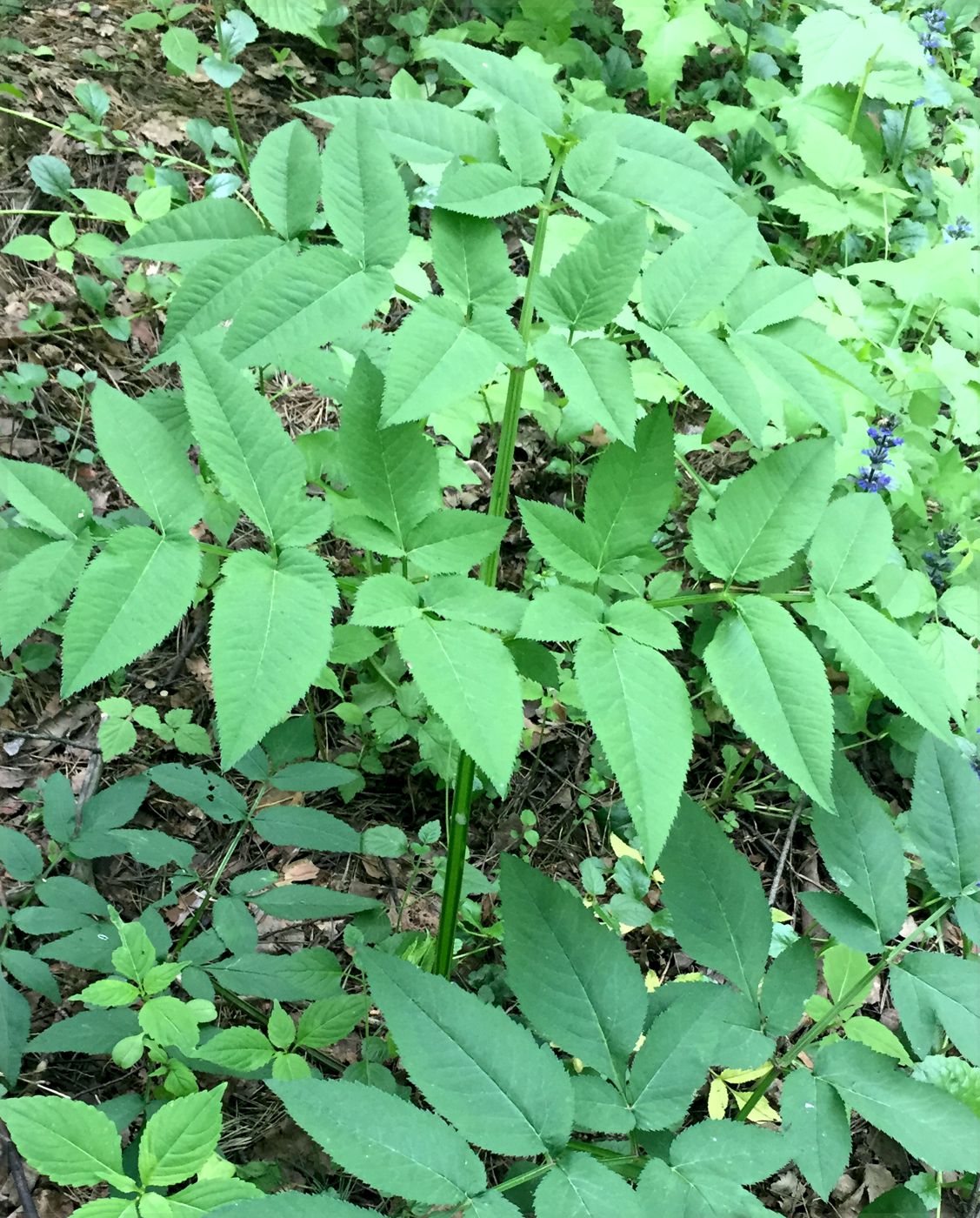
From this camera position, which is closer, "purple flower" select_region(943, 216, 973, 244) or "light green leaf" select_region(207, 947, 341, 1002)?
"light green leaf" select_region(207, 947, 341, 1002)

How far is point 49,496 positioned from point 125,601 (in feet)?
0.75

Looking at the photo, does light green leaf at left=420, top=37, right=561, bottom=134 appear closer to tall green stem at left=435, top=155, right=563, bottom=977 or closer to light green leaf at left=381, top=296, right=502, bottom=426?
tall green stem at left=435, top=155, right=563, bottom=977

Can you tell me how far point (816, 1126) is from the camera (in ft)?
3.96

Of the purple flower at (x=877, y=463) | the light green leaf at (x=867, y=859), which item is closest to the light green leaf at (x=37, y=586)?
the light green leaf at (x=867, y=859)

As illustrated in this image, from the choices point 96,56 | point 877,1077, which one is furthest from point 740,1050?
point 96,56

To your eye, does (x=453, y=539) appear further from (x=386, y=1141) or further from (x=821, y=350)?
(x=386, y=1141)

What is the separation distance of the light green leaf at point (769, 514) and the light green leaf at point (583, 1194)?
825mm

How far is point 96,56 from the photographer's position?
3.25m

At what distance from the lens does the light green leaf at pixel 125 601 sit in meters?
1.03

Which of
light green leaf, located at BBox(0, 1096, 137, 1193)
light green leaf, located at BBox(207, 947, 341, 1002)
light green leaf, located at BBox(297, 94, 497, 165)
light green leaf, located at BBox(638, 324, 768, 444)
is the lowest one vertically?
light green leaf, located at BBox(207, 947, 341, 1002)

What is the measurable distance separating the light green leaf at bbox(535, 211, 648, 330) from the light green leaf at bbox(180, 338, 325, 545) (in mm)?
424

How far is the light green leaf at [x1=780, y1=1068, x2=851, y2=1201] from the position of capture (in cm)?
118

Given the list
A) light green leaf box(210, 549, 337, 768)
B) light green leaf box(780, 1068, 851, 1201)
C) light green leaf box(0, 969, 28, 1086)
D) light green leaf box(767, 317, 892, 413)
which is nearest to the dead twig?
light green leaf box(780, 1068, 851, 1201)

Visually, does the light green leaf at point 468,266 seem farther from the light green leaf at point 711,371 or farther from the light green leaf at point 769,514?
the light green leaf at point 769,514
